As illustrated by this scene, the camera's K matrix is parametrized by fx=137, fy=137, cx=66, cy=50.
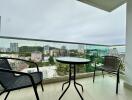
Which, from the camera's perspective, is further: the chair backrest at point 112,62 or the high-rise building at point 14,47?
the chair backrest at point 112,62

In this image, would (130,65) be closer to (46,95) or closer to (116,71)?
(116,71)

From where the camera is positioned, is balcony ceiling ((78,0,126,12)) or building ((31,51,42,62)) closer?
building ((31,51,42,62))

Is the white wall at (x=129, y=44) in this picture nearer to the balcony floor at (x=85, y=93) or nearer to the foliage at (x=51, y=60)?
the balcony floor at (x=85, y=93)

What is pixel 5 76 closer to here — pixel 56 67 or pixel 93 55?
pixel 56 67

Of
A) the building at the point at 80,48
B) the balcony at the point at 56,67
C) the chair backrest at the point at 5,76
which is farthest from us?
the building at the point at 80,48

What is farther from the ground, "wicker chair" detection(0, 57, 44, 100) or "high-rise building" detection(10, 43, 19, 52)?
"high-rise building" detection(10, 43, 19, 52)

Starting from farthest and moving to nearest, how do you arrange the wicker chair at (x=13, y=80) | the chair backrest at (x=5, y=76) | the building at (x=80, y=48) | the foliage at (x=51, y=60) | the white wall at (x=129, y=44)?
the building at (x=80, y=48)
the foliage at (x=51, y=60)
the white wall at (x=129, y=44)
the chair backrest at (x=5, y=76)
the wicker chair at (x=13, y=80)

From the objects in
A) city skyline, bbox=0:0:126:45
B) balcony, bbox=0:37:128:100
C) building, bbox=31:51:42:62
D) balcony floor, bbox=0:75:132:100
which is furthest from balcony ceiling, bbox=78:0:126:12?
balcony floor, bbox=0:75:132:100

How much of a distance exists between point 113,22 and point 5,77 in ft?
12.4

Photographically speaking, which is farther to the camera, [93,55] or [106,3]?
[93,55]

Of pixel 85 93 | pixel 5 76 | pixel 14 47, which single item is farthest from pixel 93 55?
pixel 5 76

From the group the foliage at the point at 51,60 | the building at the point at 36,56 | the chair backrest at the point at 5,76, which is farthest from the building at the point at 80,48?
the chair backrest at the point at 5,76

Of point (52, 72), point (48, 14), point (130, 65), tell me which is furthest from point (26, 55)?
point (130, 65)

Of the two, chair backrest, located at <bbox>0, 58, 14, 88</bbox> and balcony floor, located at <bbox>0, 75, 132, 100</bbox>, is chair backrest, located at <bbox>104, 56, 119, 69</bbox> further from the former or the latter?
chair backrest, located at <bbox>0, 58, 14, 88</bbox>
